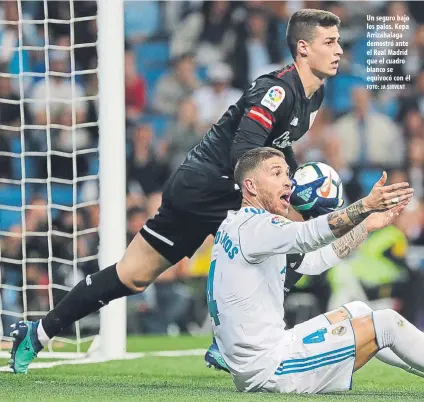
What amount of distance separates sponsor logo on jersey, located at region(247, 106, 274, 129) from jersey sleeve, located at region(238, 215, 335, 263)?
1.21 meters

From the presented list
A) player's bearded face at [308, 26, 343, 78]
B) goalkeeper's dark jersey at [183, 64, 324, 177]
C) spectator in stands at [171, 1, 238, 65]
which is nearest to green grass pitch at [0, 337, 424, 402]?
goalkeeper's dark jersey at [183, 64, 324, 177]

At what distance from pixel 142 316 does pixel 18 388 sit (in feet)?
19.2

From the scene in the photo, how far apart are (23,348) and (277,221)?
237cm

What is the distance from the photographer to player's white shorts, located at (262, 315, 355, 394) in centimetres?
509

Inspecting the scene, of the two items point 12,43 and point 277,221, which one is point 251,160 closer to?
point 277,221

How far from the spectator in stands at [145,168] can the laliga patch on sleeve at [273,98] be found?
606cm

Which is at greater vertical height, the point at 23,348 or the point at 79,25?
the point at 79,25

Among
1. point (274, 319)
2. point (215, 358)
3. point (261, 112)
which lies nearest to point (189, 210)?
point (261, 112)

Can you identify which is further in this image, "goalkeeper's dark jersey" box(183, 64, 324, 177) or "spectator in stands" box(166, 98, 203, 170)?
"spectator in stands" box(166, 98, 203, 170)

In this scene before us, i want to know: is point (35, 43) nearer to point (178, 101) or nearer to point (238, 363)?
point (178, 101)

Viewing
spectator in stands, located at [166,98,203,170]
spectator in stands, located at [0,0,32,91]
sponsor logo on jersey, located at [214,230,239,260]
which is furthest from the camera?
spectator in stands, located at [166,98,203,170]

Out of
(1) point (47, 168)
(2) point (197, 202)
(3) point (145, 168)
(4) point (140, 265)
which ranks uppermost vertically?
(2) point (197, 202)

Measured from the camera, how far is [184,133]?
1284 cm

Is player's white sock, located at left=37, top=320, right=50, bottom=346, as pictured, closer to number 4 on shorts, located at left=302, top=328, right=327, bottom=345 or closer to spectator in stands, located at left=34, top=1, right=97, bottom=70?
number 4 on shorts, located at left=302, top=328, right=327, bottom=345
